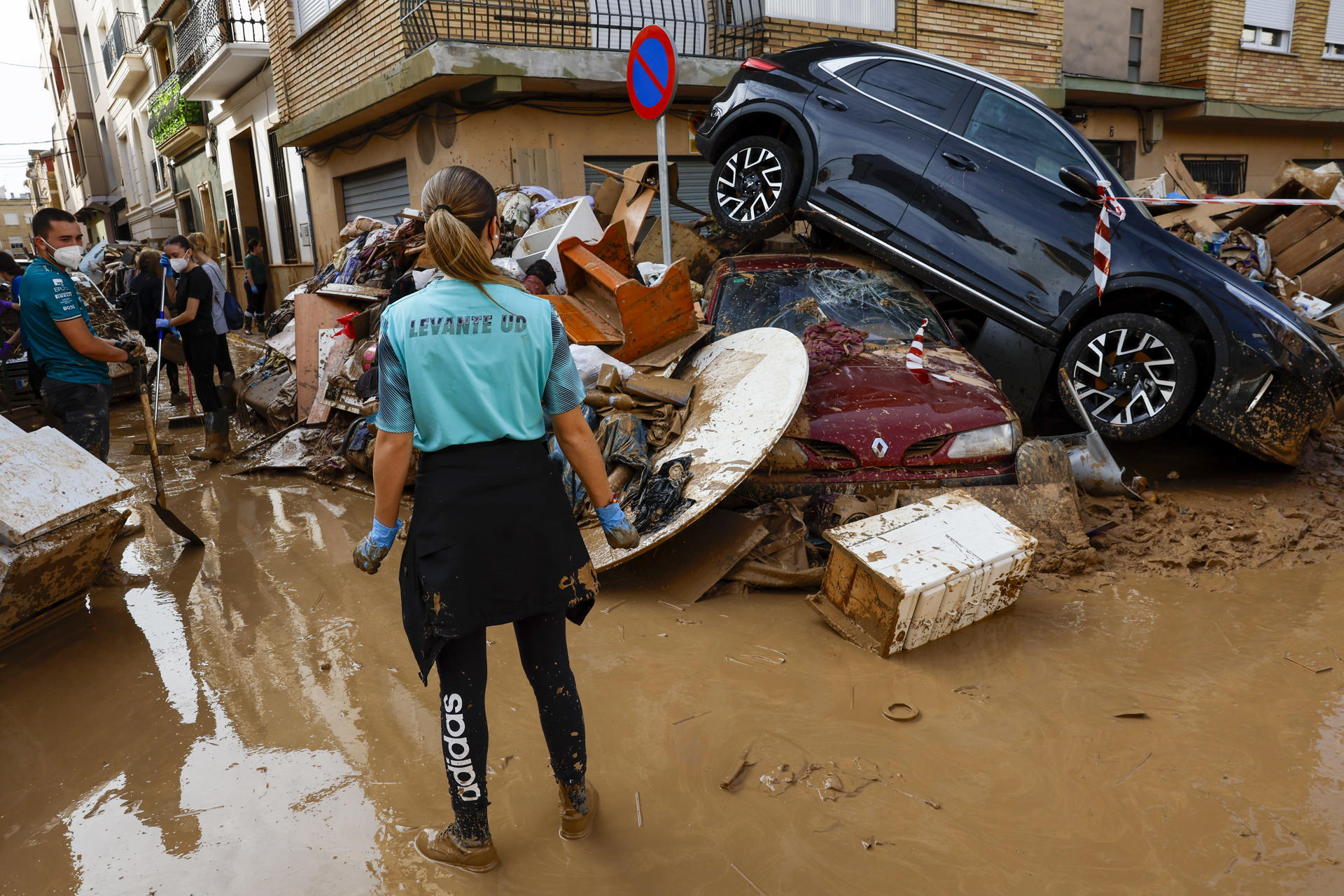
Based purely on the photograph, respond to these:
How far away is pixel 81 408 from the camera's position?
472 cm

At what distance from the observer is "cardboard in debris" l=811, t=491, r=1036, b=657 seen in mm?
3379

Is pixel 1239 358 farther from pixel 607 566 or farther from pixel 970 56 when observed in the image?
pixel 970 56

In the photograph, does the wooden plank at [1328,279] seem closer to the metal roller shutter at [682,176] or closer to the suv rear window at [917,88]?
the suv rear window at [917,88]

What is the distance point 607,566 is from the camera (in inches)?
159

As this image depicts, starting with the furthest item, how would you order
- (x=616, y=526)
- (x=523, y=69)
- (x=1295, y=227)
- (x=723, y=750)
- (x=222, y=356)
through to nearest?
(x=523, y=69)
(x=222, y=356)
(x=1295, y=227)
(x=723, y=750)
(x=616, y=526)

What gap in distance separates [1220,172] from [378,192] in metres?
17.3

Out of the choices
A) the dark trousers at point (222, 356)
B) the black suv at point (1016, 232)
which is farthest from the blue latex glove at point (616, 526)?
the dark trousers at point (222, 356)

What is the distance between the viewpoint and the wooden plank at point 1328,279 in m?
6.93

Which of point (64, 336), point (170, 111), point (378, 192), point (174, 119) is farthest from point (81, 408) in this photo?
point (170, 111)

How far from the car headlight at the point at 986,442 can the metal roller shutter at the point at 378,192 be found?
28.6 ft

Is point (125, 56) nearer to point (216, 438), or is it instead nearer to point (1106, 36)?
point (216, 438)

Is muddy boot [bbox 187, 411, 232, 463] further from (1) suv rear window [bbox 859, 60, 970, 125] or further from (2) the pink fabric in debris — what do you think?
(1) suv rear window [bbox 859, 60, 970, 125]

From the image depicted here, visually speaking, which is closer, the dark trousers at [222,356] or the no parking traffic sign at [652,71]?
the no parking traffic sign at [652,71]

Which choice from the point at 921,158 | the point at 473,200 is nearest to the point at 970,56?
the point at 921,158
